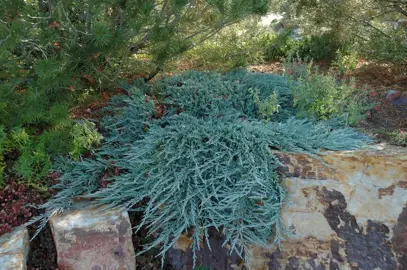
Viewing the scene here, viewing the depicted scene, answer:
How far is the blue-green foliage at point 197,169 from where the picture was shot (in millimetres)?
2541

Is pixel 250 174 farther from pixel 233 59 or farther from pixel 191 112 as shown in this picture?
pixel 233 59

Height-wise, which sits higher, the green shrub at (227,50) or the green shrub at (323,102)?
the green shrub at (227,50)

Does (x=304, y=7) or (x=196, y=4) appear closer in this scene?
(x=196, y=4)

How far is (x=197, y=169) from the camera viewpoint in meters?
2.58

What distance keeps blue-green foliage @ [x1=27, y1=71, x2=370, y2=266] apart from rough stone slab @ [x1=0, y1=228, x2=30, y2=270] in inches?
6.5

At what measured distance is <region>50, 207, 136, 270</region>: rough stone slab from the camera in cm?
247

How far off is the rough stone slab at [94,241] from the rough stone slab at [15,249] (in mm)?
192

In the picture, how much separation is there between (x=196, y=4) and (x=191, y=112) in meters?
1.01

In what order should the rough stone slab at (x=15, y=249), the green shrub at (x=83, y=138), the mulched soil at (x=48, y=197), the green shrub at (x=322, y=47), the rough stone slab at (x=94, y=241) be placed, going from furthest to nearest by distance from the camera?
the green shrub at (x=322, y=47) < the green shrub at (x=83, y=138) < the mulched soil at (x=48, y=197) < the rough stone slab at (x=94, y=241) < the rough stone slab at (x=15, y=249)

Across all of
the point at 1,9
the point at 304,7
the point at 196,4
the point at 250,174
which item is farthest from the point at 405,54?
the point at 1,9

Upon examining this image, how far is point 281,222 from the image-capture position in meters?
2.56

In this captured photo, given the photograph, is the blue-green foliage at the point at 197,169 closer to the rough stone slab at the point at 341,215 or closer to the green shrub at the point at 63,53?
the rough stone slab at the point at 341,215

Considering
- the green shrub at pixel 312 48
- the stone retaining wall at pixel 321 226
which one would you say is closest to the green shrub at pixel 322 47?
the green shrub at pixel 312 48

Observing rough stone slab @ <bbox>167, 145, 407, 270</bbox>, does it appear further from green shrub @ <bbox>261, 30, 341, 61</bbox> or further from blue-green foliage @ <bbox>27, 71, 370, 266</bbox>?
green shrub @ <bbox>261, 30, 341, 61</bbox>
